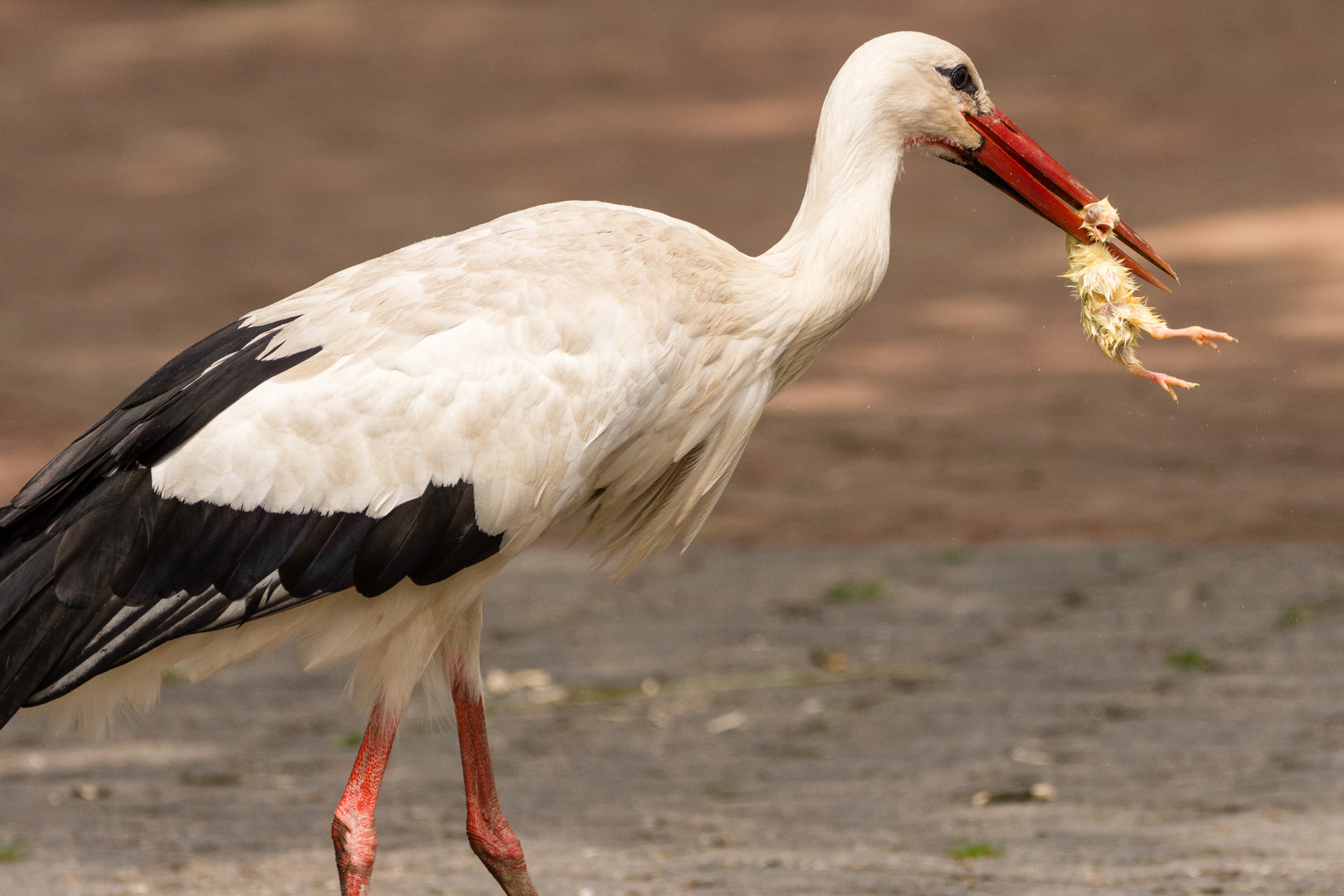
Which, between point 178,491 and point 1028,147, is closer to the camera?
point 178,491

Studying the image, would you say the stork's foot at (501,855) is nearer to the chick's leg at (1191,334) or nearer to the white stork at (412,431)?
the white stork at (412,431)

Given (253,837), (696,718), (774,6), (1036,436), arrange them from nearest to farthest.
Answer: (253,837), (696,718), (1036,436), (774,6)

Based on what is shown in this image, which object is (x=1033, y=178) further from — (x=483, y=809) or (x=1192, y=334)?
(x=483, y=809)

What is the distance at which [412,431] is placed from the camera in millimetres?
3803

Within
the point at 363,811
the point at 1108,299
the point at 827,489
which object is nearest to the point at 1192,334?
the point at 1108,299

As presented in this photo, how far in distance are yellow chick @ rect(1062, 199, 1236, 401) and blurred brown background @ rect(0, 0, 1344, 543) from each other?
12.4 ft

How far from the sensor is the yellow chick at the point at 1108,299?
419 centimetres

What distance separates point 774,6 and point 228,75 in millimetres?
6079

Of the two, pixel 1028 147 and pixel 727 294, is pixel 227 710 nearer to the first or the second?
pixel 727 294

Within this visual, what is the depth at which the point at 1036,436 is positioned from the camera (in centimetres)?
947

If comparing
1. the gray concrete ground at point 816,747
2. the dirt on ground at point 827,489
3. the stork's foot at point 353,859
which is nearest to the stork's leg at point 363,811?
the stork's foot at point 353,859

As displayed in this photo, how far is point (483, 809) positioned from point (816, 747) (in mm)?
1744

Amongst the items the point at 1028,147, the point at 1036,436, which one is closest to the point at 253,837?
the point at 1028,147

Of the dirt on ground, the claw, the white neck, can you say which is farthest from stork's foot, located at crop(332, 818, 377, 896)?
the claw
